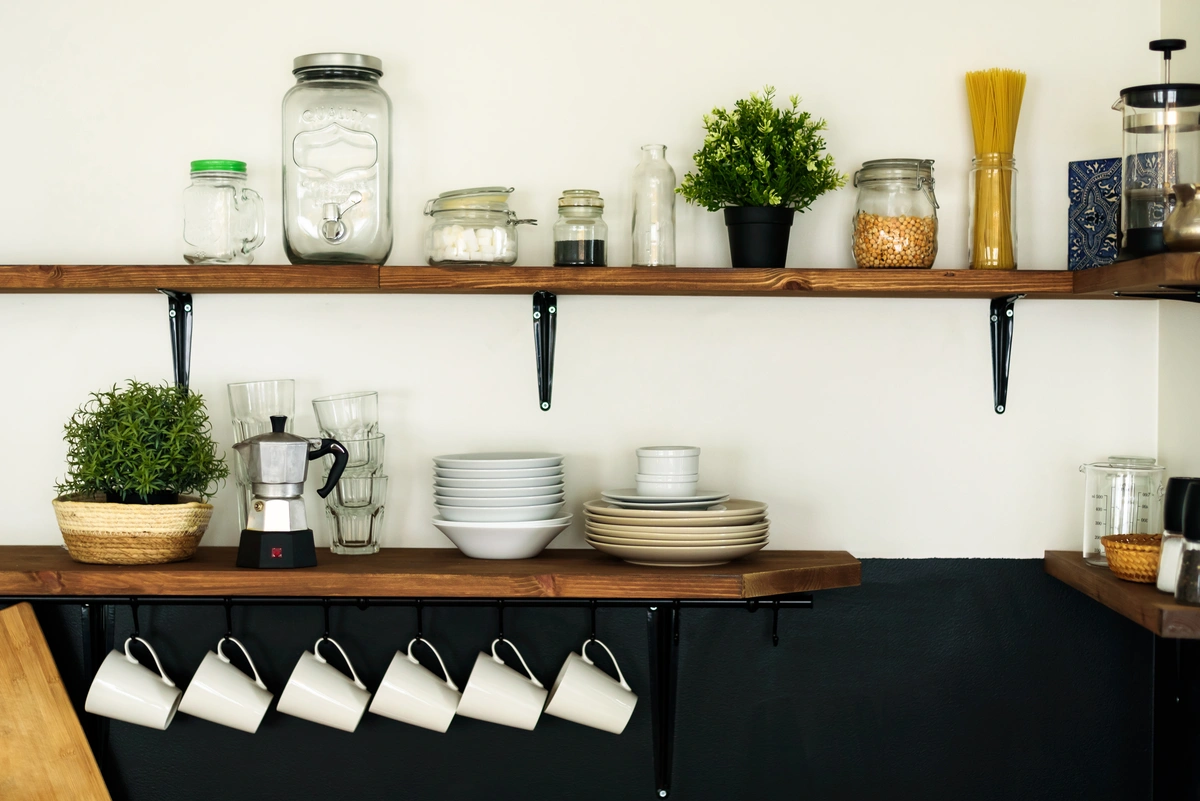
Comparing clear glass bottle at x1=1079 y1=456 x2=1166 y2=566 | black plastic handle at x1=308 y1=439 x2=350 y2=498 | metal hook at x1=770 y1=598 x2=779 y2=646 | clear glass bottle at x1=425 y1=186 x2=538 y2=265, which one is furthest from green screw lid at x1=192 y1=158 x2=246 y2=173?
clear glass bottle at x1=1079 y1=456 x2=1166 y2=566

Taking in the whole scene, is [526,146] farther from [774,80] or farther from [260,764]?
[260,764]

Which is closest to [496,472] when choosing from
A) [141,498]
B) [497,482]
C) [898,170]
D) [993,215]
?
[497,482]

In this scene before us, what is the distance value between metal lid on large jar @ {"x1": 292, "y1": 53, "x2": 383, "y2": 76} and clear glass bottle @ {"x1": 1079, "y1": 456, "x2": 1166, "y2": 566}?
1438 millimetres

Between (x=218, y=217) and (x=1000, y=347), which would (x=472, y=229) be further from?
(x=1000, y=347)

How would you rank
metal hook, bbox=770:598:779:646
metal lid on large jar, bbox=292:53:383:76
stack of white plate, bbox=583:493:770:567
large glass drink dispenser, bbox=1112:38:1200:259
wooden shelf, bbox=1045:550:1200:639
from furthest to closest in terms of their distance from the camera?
1. metal hook, bbox=770:598:779:646
2. metal lid on large jar, bbox=292:53:383:76
3. stack of white plate, bbox=583:493:770:567
4. large glass drink dispenser, bbox=1112:38:1200:259
5. wooden shelf, bbox=1045:550:1200:639

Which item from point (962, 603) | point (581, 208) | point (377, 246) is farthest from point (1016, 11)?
point (377, 246)

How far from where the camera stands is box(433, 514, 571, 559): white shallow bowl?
5.88 feet

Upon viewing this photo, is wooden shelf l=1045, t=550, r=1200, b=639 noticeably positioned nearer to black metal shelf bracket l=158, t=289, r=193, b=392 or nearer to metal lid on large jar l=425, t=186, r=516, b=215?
metal lid on large jar l=425, t=186, r=516, b=215

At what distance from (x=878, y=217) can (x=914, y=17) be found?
0.43 m

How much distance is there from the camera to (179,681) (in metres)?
1.97

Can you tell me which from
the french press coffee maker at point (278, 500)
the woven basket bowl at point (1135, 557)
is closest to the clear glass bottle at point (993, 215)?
the woven basket bowl at point (1135, 557)

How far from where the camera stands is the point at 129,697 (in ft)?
5.99

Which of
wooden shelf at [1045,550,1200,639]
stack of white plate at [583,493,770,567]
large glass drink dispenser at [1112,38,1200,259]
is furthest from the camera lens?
stack of white plate at [583,493,770,567]

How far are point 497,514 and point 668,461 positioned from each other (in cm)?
30
